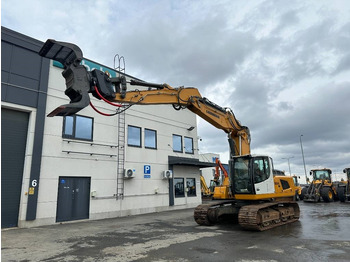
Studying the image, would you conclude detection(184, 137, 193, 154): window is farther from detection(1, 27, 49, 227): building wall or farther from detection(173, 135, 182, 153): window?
detection(1, 27, 49, 227): building wall

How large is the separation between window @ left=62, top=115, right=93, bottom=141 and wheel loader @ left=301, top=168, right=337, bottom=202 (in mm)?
19071

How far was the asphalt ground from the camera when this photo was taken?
6621 millimetres

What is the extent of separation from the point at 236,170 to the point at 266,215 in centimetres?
209

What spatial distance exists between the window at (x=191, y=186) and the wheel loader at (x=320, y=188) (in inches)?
401

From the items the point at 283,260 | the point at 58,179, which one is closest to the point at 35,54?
the point at 58,179

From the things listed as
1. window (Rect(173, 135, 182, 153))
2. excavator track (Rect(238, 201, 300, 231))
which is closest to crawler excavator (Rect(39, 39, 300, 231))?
excavator track (Rect(238, 201, 300, 231))

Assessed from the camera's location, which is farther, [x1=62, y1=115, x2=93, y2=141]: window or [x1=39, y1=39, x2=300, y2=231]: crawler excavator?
[x1=62, y1=115, x2=93, y2=141]: window

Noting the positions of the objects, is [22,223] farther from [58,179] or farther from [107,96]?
[107,96]

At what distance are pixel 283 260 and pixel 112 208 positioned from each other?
432 inches

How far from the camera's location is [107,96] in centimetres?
734

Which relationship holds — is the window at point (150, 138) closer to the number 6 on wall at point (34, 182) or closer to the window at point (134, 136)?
the window at point (134, 136)

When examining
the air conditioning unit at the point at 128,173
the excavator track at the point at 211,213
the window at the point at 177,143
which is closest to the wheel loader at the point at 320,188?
the window at the point at 177,143

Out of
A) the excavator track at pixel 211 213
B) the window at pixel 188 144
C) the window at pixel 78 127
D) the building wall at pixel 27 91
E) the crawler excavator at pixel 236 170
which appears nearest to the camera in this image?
the crawler excavator at pixel 236 170

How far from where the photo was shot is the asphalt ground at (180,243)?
21.7 feet
